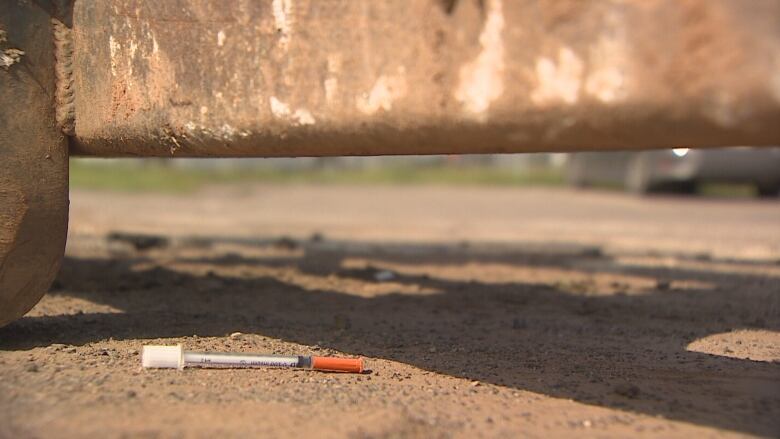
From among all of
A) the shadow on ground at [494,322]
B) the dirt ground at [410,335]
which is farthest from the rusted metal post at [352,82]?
the shadow on ground at [494,322]

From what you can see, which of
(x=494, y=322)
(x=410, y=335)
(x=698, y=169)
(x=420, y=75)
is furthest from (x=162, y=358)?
(x=698, y=169)

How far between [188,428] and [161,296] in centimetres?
222

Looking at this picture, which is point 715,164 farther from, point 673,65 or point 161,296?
point 673,65

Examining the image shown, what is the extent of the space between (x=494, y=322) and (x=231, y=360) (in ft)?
5.08

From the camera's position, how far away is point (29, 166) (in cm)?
295

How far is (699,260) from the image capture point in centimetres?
634

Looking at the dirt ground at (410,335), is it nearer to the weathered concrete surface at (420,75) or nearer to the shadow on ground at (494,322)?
the shadow on ground at (494,322)

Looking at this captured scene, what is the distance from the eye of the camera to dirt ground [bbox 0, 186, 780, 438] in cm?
239

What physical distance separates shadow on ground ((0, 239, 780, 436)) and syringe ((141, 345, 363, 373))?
1.02 feet

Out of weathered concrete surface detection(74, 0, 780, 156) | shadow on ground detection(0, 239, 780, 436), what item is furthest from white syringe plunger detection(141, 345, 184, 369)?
weathered concrete surface detection(74, 0, 780, 156)

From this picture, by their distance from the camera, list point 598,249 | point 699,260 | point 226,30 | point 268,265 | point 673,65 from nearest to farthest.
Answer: point 673,65 → point 226,30 → point 268,265 → point 699,260 → point 598,249

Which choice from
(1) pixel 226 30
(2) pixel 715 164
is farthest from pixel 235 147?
(2) pixel 715 164

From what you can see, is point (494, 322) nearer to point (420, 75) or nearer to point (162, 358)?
point (162, 358)

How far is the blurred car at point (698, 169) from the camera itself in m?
13.3
